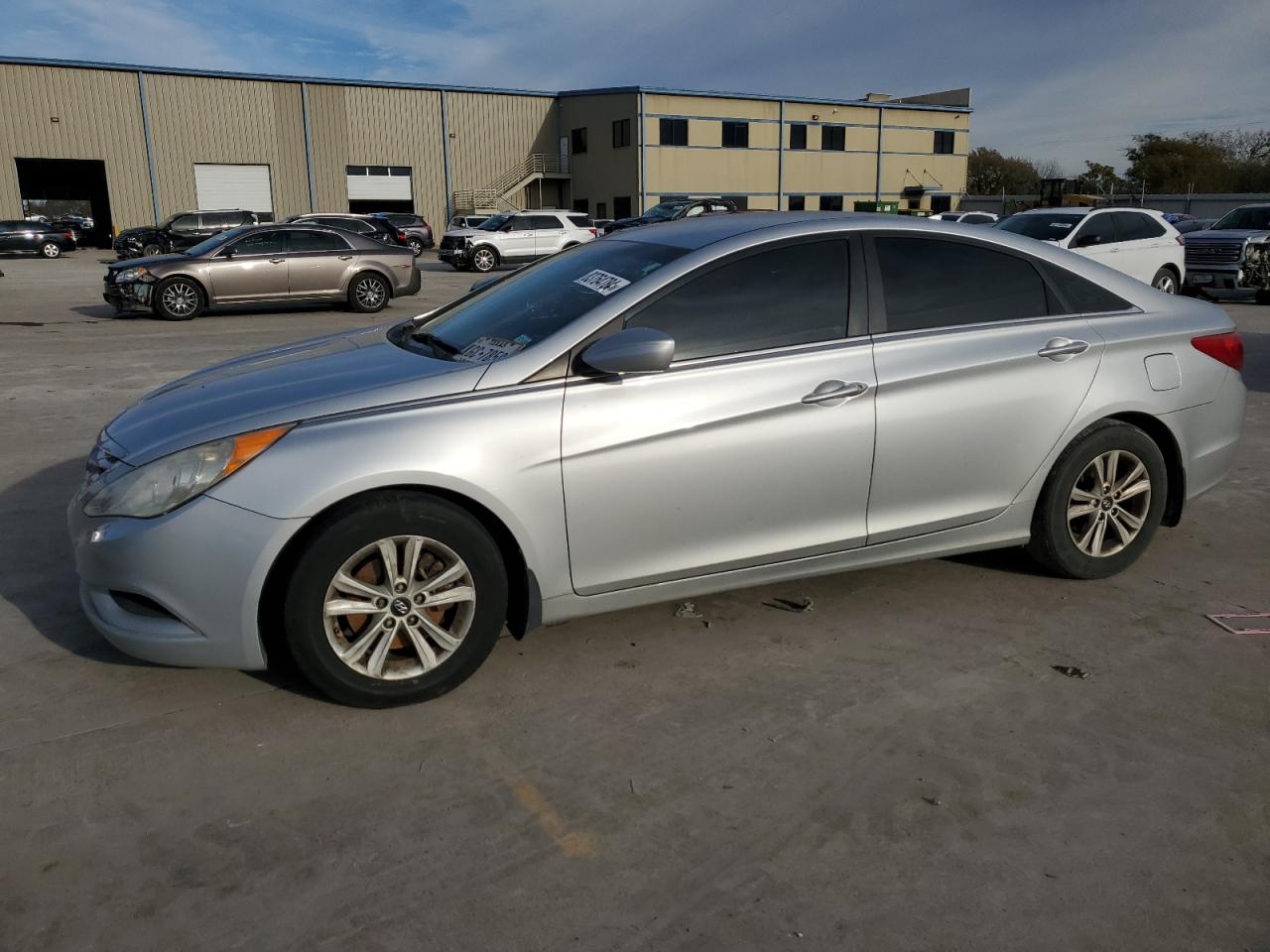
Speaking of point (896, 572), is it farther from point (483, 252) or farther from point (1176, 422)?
point (483, 252)

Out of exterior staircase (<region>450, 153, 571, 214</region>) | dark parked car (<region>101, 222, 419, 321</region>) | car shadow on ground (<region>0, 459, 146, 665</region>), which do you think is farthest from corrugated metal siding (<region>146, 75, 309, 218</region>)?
car shadow on ground (<region>0, 459, 146, 665</region>)

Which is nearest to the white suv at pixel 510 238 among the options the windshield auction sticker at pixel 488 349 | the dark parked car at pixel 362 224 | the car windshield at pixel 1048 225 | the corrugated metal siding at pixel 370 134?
the dark parked car at pixel 362 224

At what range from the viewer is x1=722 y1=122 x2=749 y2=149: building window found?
52.3 m

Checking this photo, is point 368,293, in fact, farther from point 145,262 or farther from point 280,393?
point 280,393

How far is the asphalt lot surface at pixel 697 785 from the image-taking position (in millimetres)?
2469

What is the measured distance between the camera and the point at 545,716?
3.41 m

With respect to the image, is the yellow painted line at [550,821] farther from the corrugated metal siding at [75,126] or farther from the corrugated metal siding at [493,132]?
the corrugated metal siding at [493,132]

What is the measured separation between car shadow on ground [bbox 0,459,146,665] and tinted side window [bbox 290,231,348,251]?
10.9 metres

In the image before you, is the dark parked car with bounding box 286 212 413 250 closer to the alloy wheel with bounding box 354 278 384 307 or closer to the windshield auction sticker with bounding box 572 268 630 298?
the alloy wheel with bounding box 354 278 384 307

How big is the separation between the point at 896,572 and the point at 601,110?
50.9 m

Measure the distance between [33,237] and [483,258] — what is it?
20.8 meters

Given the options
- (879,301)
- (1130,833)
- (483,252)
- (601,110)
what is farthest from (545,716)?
(601,110)

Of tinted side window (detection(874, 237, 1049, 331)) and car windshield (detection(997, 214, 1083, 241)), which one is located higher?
car windshield (detection(997, 214, 1083, 241))

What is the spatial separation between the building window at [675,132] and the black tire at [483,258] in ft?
81.3
